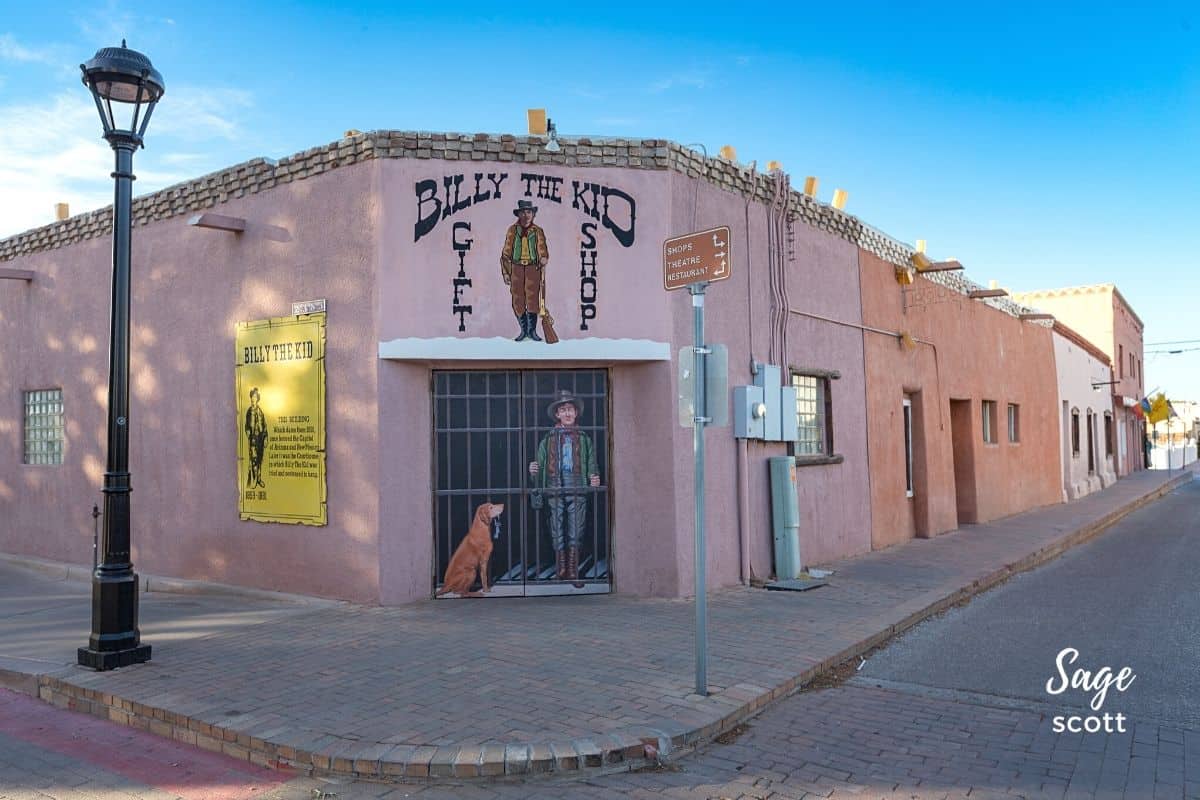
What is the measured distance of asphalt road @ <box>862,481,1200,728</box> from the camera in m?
6.00

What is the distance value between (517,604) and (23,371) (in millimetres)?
8921

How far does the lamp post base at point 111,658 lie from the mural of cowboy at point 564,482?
12.9 feet

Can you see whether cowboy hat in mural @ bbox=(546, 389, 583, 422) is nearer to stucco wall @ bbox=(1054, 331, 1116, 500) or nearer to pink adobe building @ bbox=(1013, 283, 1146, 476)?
stucco wall @ bbox=(1054, 331, 1116, 500)

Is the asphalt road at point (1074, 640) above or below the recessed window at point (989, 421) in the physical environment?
below

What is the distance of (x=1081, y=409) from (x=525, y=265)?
24635 mm

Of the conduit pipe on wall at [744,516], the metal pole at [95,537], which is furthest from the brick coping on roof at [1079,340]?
the metal pole at [95,537]

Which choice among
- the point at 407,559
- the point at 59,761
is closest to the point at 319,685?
the point at 59,761

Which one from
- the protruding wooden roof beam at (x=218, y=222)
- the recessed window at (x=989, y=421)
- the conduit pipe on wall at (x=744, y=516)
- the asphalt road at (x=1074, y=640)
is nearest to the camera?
the asphalt road at (x=1074, y=640)

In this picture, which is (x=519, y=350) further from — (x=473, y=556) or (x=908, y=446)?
(x=908, y=446)

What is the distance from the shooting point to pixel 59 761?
502 centimetres

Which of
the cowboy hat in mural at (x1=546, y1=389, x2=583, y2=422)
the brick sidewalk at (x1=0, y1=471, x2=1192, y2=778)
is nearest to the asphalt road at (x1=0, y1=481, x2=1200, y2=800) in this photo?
the brick sidewalk at (x1=0, y1=471, x2=1192, y2=778)

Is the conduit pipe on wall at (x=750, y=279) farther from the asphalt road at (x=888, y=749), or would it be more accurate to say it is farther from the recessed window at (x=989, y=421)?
the recessed window at (x=989, y=421)

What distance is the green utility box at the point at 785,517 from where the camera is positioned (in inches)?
403

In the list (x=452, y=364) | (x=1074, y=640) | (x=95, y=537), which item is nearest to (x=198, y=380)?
(x=95, y=537)
